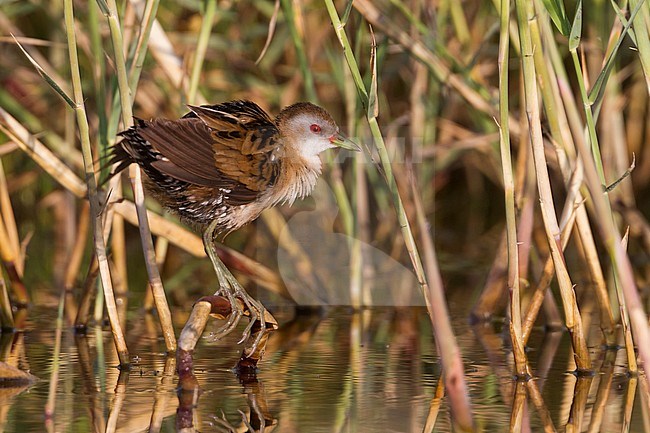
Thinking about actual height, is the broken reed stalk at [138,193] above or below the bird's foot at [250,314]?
above

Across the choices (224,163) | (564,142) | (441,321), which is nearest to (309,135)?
(224,163)

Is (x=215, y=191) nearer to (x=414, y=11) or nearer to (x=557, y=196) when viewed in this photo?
(x=414, y=11)

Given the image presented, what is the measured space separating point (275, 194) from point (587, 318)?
5.74 feet

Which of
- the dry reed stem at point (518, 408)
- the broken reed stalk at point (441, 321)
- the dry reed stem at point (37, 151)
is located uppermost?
the dry reed stem at point (37, 151)

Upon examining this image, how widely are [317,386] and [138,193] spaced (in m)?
0.87

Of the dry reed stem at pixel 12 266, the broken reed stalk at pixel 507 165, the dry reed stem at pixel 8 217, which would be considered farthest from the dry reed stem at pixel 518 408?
the dry reed stem at pixel 8 217

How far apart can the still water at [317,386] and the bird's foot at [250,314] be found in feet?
0.40

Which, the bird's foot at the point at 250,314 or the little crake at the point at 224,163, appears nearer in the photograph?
the little crake at the point at 224,163

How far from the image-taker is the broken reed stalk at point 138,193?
361 cm

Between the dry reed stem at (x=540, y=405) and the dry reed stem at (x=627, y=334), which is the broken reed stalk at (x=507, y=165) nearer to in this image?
the dry reed stem at (x=540, y=405)

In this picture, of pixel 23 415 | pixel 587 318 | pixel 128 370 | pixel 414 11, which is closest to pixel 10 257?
pixel 128 370

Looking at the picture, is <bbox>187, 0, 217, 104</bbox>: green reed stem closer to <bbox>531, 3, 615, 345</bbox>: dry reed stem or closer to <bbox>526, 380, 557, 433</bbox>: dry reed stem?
<bbox>531, 3, 615, 345</bbox>: dry reed stem

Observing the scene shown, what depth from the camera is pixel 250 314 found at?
153 inches

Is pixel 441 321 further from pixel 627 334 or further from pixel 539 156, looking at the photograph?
pixel 627 334
